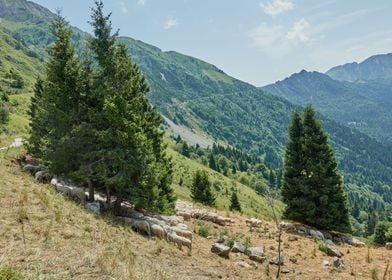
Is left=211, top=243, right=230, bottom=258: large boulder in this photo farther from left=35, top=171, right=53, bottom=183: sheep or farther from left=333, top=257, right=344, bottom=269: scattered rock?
left=35, top=171, right=53, bottom=183: sheep

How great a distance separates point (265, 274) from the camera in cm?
1631

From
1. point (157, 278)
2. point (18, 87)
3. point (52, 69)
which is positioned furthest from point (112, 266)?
point (18, 87)

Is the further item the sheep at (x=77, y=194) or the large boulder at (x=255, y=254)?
the sheep at (x=77, y=194)

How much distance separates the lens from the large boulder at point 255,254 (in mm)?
18688

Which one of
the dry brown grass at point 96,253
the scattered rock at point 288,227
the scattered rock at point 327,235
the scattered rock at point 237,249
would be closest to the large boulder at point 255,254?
the scattered rock at point 237,249

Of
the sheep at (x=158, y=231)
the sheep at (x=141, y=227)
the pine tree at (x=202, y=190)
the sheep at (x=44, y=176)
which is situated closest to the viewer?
the sheep at (x=158, y=231)

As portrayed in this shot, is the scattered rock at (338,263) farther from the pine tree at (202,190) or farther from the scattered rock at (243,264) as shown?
the pine tree at (202,190)

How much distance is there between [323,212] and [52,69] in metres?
26.1

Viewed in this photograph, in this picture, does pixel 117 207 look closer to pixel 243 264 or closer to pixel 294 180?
pixel 243 264

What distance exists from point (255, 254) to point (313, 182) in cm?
1869

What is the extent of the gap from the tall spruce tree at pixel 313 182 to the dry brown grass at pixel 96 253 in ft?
40.2

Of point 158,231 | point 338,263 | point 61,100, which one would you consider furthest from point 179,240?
point 61,100

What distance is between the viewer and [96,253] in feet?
36.8

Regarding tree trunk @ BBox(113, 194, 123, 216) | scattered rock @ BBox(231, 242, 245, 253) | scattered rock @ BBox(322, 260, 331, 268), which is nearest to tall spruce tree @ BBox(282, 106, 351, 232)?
scattered rock @ BBox(322, 260, 331, 268)
